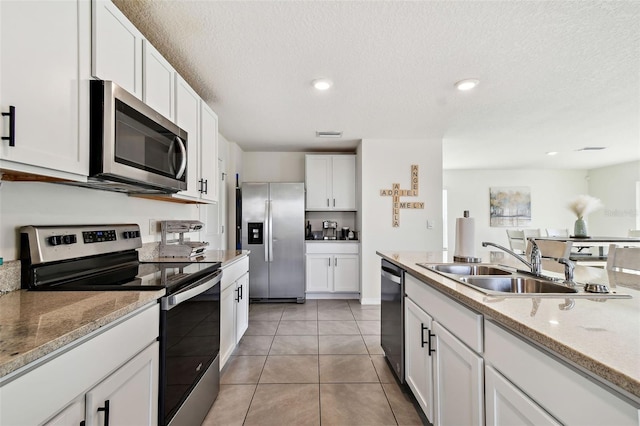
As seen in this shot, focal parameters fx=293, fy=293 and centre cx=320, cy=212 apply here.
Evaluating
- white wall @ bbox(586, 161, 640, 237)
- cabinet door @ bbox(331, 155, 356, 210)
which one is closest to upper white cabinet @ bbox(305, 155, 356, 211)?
cabinet door @ bbox(331, 155, 356, 210)

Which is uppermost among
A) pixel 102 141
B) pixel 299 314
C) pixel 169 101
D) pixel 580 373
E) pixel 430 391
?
pixel 169 101

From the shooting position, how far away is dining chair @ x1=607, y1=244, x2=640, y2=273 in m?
1.70

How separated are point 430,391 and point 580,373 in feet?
3.34

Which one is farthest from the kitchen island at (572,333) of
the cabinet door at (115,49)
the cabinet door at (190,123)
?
the cabinet door at (190,123)

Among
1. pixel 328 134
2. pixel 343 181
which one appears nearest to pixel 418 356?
pixel 328 134

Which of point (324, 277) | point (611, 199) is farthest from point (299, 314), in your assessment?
point (611, 199)

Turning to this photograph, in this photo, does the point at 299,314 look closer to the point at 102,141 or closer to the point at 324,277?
the point at 324,277

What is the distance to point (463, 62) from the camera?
2.19 metres

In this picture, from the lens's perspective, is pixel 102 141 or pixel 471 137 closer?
pixel 102 141

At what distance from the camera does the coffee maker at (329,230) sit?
4.74 metres

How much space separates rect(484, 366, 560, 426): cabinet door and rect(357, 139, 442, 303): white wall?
3.28 m

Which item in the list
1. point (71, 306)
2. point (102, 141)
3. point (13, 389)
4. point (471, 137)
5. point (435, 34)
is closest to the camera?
point (13, 389)

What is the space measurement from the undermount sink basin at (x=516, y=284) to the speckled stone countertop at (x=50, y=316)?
139 centimetres

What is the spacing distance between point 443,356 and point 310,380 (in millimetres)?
1182
